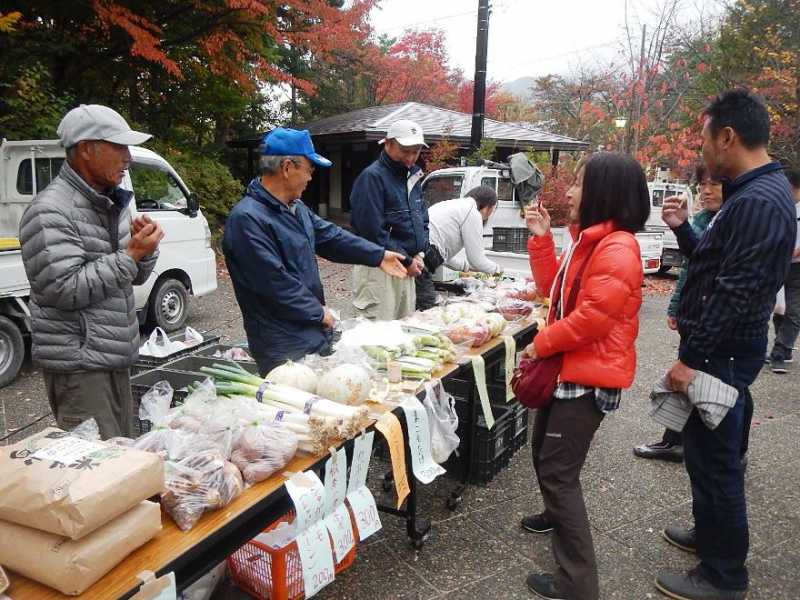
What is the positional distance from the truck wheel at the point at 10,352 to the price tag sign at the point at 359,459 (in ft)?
14.3

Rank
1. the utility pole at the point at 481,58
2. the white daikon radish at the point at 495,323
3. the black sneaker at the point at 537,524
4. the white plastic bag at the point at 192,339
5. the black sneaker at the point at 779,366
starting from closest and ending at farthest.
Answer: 1. the black sneaker at the point at 537,524
2. the white daikon radish at the point at 495,323
3. the white plastic bag at the point at 192,339
4. the black sneaker at the point at 779,366
5. the utility pole at the point at 481,58

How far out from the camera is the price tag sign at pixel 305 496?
5.84 feet

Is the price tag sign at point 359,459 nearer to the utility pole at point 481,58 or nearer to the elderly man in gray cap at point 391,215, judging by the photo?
the elderly man in gray cap at point 391,215

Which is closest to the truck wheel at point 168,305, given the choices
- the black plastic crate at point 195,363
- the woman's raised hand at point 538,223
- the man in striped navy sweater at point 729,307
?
the black plastic crate at point 195,363

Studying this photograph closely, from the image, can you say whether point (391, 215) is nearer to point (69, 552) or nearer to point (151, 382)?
point (151, 382)

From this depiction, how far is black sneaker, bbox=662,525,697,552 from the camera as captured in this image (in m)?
3.02

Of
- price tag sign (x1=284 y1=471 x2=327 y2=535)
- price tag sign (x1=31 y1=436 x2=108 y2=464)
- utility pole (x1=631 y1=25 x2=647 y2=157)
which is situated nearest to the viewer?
price tag sign (x1=31 y1=436 x2=108 y2=464)

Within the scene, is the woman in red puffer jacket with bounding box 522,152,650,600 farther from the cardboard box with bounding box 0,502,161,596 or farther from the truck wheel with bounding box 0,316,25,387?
the truck wheel with bounding box 0,316,25,387

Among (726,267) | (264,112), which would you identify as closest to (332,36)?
(264,112)

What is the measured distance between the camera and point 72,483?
1334mm

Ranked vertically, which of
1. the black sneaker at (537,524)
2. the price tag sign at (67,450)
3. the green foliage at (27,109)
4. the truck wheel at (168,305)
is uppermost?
the green foliage at (27,109)

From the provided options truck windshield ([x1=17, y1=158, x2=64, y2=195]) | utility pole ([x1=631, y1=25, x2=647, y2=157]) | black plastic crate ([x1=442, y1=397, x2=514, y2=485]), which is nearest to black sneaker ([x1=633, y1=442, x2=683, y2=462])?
black plastic crate ([x1=442, y1=397, x2=514, y2=485])

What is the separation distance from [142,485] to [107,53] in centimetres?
1189

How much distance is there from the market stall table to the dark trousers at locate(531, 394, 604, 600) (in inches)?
36.0
